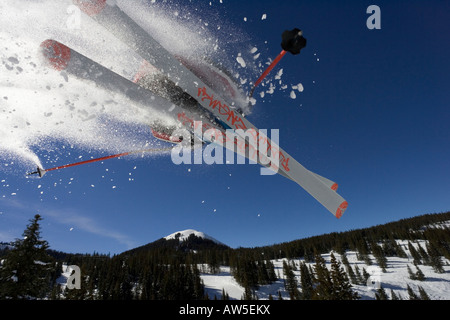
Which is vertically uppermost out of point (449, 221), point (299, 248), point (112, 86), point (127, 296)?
point (449, 221)

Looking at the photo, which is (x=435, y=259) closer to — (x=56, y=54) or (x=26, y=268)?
(x=26, y=268)

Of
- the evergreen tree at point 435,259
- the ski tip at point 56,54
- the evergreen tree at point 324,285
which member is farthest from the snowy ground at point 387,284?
the ski tip at point 56,54

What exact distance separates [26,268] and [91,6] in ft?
60.4

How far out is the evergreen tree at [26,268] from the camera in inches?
595

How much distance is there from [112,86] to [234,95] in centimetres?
331

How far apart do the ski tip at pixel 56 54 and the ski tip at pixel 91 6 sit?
44.6 inches

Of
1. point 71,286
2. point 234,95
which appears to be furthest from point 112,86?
point 71,286

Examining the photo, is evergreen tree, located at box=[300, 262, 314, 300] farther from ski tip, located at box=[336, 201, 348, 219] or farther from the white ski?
the white ski

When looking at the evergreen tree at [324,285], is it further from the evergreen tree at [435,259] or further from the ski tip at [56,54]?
the evergreen tree at [435,259]

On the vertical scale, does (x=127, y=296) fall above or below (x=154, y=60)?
below

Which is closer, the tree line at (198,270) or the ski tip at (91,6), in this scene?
the ski tip at (91,6)

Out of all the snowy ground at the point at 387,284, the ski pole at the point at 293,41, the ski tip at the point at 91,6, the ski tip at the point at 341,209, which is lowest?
the snowy ground at the point at 387,284
